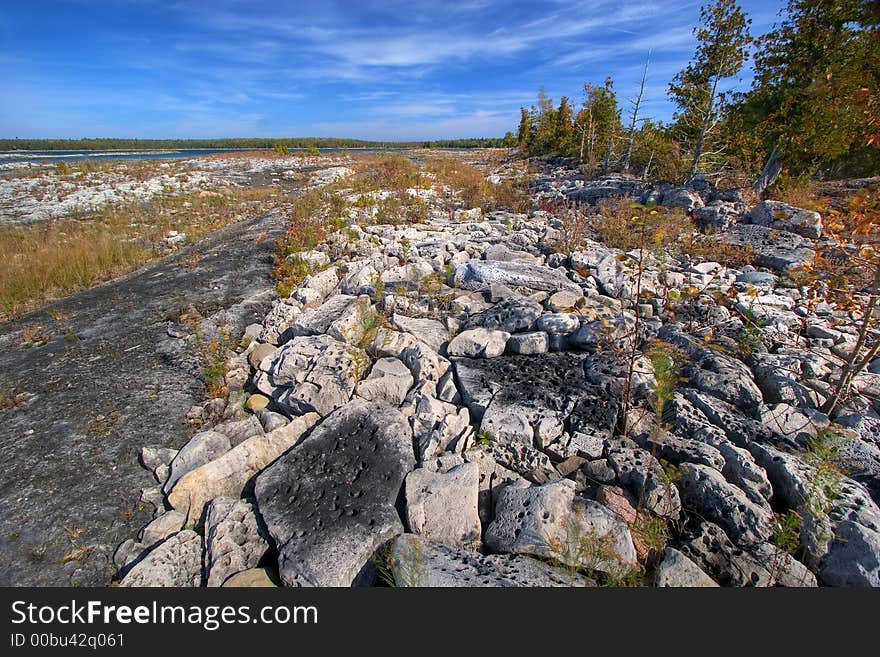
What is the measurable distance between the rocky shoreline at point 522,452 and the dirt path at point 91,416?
0.23 metres

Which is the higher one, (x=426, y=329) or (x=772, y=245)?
(x=772, y=245)

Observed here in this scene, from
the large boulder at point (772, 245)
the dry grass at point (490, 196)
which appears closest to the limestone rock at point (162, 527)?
the large boulder at point (772, 245)

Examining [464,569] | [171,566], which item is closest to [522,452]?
[464,569]

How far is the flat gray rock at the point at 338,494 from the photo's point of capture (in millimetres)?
2219

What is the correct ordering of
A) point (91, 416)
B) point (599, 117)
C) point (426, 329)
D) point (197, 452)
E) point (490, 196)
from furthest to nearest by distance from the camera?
point (599, 117)
point (490, 196)
point (426, 329)
point (91, 416)
point (197, 452)

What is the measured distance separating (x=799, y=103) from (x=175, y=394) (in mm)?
14448

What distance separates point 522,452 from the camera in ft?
9.52

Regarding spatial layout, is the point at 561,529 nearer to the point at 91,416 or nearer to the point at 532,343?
the point at 532,343

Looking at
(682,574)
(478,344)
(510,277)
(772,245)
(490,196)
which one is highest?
(490,196)

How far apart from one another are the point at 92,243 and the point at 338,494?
10.9m

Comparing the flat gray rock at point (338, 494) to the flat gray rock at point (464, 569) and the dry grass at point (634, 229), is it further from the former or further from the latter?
the dry grass at point (634, 229)

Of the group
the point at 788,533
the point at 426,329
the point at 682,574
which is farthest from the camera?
the point at 426,329

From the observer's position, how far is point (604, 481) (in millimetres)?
2689

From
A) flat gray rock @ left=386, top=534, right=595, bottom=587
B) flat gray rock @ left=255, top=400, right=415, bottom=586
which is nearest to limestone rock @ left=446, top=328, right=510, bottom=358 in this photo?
flat gray rock @ left=255, top=400, right=415, bottom=586
